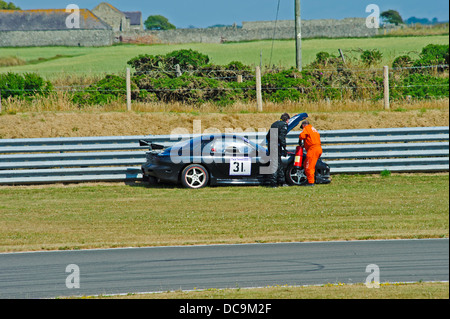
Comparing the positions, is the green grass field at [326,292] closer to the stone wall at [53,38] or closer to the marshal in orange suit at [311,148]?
the marshal in orange suit at [311,148]

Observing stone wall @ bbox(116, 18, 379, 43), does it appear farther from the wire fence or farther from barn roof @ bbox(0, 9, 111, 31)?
the wire fence

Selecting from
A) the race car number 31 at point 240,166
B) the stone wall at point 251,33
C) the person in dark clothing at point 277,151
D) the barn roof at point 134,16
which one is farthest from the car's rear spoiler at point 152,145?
the barn roof at point 134,16

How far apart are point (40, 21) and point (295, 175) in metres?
68.0

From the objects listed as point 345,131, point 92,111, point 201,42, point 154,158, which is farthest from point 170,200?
point 201,42

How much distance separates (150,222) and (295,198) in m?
3.48

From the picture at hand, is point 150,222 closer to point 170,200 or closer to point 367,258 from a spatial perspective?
point 170,200

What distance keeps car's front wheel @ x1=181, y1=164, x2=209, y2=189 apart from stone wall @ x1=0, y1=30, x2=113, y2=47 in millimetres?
62099

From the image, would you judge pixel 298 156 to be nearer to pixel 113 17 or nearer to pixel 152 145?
pixel 152 145

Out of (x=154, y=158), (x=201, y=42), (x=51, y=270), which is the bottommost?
(x=51, y=270)

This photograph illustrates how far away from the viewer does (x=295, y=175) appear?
16156 mm

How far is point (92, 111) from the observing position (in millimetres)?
21375

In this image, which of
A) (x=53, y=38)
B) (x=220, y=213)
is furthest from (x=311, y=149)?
(x=53, y=38)

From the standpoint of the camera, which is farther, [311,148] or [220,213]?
[311,148]

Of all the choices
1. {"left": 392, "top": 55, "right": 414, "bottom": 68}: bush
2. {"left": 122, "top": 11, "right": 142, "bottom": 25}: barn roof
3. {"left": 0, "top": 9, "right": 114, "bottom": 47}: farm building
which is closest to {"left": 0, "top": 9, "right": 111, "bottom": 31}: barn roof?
{"left": 0, "top": 9, "right": 114, "bottom": 47}: farm building
